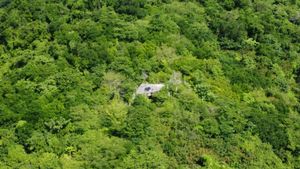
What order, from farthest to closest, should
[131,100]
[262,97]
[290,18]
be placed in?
[290,18] → [262,97] → [131,100]

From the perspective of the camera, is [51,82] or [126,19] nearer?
[51,82]

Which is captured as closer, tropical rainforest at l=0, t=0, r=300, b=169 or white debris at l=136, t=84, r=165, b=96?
tropical rainforest at l=0, t=0, r=300, b=169

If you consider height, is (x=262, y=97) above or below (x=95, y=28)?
below

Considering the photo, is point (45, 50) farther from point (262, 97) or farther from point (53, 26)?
point (262, 97)

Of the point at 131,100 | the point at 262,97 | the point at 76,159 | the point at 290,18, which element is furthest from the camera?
the point at 290,18

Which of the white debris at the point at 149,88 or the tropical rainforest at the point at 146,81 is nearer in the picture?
the tropical rainforest at the point at 146,81

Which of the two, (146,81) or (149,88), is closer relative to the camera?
(149,88)

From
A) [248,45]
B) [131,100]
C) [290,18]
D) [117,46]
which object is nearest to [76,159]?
[131,100]
